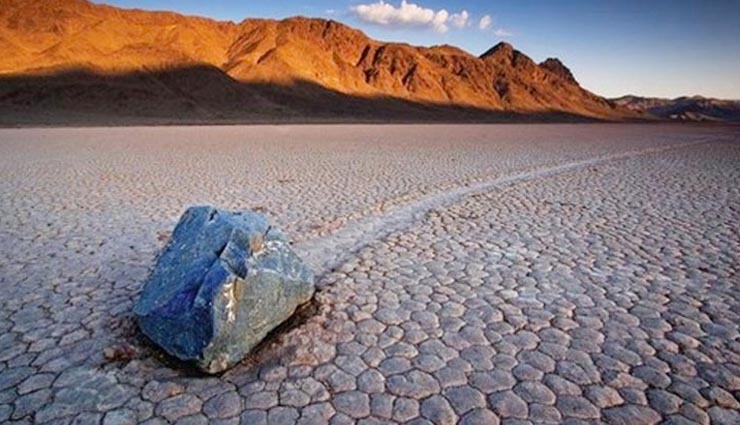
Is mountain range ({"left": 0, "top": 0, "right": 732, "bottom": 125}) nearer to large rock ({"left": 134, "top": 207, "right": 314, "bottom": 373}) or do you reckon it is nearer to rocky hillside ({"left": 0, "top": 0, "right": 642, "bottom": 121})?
rocky hillside ({"left": 0, "top": 0, "right": 642, "bottom": 121})

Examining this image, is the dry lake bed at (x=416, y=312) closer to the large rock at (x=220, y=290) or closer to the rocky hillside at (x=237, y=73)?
the large rock at (x=220, y=290)

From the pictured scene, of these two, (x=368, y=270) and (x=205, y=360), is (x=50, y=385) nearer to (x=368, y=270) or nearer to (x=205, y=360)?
(x=205, y=360)

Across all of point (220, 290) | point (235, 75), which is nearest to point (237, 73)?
point (235, 75)

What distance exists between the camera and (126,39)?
71.6 m

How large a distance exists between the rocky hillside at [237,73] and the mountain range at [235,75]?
23cm

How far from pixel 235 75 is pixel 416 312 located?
245 ft

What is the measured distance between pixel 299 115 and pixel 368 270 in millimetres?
60477

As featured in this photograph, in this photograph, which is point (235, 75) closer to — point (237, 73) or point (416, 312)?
point (237, 73)

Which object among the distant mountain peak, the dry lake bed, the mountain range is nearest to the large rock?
the dry lake bed

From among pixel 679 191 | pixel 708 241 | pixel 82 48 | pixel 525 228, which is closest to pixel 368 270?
pixel 525 228

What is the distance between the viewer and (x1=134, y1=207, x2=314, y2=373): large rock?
3420 mm

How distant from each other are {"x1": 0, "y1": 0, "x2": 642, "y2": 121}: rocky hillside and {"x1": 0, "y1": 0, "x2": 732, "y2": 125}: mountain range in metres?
0.23

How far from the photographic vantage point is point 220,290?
345 centimetres

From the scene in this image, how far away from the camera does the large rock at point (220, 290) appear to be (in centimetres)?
342
